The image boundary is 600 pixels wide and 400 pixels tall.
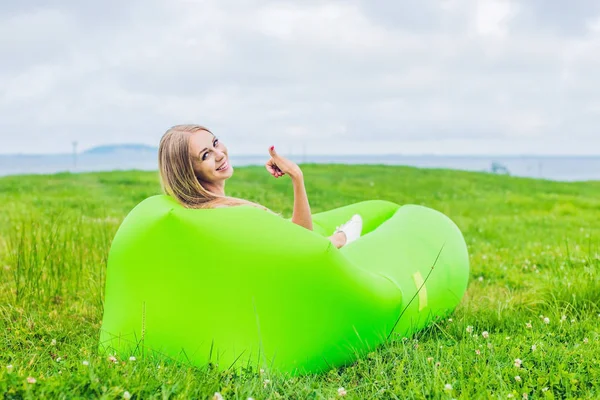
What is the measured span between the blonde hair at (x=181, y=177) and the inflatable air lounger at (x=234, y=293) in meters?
0.14

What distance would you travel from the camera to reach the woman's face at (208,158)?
387 centimetres

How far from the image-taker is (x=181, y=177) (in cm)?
381

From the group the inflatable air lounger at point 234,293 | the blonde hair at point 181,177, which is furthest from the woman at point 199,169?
the inflatable air lounger at point 234,293

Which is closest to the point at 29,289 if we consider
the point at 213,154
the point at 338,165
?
the point at 213,154

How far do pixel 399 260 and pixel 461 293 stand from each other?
0.88m

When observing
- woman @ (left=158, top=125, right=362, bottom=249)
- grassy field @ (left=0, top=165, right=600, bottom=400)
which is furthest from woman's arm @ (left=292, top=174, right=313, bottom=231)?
grassy field @ (left=0, top=165, right=600, bottom=400)

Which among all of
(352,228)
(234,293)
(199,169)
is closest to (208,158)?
(199,169)

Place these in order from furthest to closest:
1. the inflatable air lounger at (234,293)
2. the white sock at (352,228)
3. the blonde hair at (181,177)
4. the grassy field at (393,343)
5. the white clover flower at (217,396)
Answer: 1. the white sock at (352,228)
2. the blonde hair at (181,177)
3. the inflatable air lounger at (234,293)
4. the grassy field at (393,343)
5. the white clover flower at (217,396)

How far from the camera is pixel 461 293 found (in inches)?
194

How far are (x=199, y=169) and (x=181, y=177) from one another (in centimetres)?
15

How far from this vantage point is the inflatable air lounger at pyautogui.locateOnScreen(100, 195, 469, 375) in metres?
3.33

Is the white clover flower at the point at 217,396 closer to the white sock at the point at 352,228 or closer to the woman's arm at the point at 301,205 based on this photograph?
the woman's arm at the point at 301,205

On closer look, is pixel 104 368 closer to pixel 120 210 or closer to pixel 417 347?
pixel 417 347

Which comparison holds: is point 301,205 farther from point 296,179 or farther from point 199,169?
point 199,169
